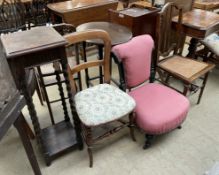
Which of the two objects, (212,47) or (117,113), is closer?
(117,113)

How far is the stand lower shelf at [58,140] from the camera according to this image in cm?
172

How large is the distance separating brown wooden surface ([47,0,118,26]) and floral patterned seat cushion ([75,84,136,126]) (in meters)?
1.43

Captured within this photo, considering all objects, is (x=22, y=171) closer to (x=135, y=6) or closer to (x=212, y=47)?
(x=135, y=6)

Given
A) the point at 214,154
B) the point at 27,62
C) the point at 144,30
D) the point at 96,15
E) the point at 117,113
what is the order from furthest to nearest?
the point at 96,15 → the point at 144,30 → the point at 214,154 → the point at 117,113 → the point at 27,62

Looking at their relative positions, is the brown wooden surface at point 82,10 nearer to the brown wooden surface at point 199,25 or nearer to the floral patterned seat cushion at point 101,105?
the brown wooden surface at point 199,25

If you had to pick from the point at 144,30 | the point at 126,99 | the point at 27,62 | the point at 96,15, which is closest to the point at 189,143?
the point at 126,99

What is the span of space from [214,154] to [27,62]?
1673mm

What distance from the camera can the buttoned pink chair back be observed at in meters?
1.67

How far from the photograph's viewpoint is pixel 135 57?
173 centimetres

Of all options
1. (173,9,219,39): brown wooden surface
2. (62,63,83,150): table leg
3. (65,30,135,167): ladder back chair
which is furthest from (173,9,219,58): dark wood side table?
(62,63,83,150): table leg

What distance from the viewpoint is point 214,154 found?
1.79 metres

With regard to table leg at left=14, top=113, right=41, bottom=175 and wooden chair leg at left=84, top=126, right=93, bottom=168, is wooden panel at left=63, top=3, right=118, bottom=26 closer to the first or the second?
wooden chair leg at left=84, top=126, right=93, bottom=168

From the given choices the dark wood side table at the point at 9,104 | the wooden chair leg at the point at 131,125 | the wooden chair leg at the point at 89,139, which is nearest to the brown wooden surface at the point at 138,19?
the wooden chair leg at the point at 131,125

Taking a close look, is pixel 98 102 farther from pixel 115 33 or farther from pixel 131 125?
pixel 115 33
